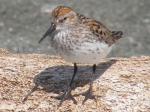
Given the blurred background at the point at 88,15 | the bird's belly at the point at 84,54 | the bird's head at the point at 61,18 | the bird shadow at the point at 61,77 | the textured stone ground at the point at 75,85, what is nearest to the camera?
the bird's belly at the point at 84,54

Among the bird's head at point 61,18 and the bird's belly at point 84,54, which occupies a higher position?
the bird's head at point 61,18

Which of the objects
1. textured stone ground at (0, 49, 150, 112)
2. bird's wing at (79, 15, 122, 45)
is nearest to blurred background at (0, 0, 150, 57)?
textured stone ground at (0, 49, 150, 112)

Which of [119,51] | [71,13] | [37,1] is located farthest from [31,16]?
[71,13]

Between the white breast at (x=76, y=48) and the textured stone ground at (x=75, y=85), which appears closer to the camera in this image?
the white breast at (x=76, y=48)

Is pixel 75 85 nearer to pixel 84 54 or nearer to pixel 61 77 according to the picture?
pixel 61 77

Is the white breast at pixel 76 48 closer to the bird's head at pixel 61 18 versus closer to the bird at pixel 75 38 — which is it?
the bird at pixel 75 38

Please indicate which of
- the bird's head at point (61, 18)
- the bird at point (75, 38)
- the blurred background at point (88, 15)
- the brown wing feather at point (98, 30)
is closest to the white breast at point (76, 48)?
the bird at point (75, 38)

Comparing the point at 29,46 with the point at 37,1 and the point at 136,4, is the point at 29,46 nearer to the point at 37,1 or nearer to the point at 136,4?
the point at 37,1

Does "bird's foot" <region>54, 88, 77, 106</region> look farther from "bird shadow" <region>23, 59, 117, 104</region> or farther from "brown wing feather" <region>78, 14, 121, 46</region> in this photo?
"brown wing feather" <region>78, 14, 121, 46</region>
